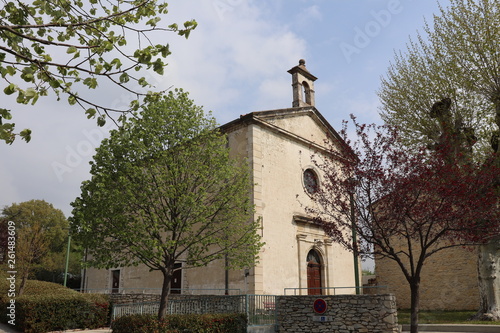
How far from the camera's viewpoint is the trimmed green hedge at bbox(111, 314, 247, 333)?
11.8 m

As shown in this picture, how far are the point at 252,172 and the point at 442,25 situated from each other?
10.2m

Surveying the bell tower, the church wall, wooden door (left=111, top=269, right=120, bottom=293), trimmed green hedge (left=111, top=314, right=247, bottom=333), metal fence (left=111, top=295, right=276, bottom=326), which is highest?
the bell tower

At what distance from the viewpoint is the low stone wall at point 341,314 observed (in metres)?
12.6

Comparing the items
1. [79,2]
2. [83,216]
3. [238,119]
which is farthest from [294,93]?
[79,2]

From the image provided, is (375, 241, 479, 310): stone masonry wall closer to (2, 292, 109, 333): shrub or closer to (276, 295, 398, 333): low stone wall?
(276, 295, 398, 333): low stone wall

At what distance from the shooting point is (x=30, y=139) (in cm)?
432

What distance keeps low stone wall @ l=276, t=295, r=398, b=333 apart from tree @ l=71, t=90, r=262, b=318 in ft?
8.39

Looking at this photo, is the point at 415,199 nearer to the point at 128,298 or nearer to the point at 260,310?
the point at 260,310

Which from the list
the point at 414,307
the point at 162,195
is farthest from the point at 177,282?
the point at 414,307

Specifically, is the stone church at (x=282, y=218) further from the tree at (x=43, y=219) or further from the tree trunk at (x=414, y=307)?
the tree at (x=43, y=219)

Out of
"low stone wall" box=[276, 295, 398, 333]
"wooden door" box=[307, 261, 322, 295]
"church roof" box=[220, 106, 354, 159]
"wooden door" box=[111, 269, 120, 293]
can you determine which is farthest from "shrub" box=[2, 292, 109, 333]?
"church roof" box=[220, 106, 354, 159]

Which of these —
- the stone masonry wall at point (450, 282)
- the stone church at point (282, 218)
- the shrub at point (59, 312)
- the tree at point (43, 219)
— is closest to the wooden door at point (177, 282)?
the stone church at point (282, 218)

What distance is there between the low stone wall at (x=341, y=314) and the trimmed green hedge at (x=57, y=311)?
7.37 m

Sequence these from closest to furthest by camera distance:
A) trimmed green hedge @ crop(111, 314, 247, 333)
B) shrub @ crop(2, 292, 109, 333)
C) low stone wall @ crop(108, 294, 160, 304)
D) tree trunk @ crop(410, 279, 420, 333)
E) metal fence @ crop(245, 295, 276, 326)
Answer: tree trunk @ crop(410, 279, 420, 333), trimmed green hedge @ crop(111, 314, 247, 333), shrub @ crop(2, 292, 109, 333), metal fence @ crop(245, 295, 276, 326), low stone wall @ crop(108, 294, 160, 304)
